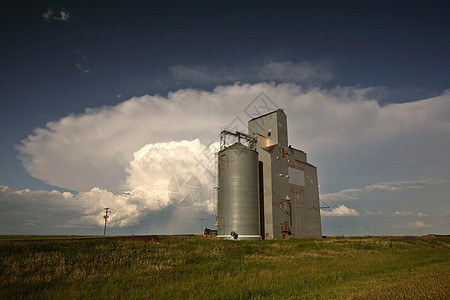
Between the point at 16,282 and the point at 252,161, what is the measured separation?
31.7m

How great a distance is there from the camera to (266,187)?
4306cm

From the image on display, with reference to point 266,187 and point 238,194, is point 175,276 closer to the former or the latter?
point 238,194

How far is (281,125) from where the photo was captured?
156 ft

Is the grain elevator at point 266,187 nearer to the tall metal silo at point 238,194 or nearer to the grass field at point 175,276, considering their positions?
the tall metal silo at point 238,194

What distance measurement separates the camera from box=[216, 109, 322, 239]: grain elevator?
38.9 meters

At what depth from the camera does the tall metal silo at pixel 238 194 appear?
38156 mm

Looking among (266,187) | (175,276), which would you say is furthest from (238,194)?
(175,276)

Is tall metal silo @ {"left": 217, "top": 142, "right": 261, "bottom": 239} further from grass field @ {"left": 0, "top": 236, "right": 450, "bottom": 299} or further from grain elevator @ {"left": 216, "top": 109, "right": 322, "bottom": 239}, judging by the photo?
grass field @ {"left": 0, "top": 236, "right": 450, "bottom": 299}

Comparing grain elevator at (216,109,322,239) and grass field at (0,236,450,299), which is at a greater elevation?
grain elevator at (216,109,322,239)

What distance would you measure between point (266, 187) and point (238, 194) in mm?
5943

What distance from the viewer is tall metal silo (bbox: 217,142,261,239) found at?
125ft

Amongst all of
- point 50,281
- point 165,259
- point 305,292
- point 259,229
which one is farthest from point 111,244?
point 259,229

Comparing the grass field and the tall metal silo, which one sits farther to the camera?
the tall metal silo

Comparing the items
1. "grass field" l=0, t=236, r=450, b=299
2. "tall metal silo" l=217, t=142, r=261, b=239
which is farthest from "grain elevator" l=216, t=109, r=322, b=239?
"grass field" l=0, t=236, r=450, b=299
